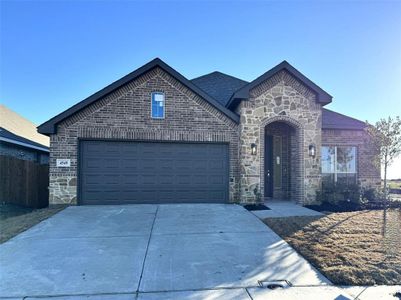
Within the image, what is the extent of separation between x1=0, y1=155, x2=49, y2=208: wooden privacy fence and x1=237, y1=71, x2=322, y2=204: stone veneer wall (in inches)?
347

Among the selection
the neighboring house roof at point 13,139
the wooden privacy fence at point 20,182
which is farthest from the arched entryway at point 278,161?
the neighboring house roof at point 13,139

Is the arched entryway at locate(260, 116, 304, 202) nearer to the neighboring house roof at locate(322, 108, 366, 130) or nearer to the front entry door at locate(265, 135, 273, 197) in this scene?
the front entry door at locate(265, 135, 273, 197)

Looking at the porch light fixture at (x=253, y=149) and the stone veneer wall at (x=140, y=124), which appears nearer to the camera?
the stone veneer wall at (x=140, y=124)

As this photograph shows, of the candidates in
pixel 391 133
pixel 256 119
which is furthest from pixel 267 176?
pixel 391 133

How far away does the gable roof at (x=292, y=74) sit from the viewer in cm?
1070

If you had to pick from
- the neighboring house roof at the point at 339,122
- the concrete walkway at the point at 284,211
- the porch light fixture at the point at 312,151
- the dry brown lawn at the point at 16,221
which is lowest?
the dry brown lawn at the point at 16,221

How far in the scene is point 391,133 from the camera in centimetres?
1057

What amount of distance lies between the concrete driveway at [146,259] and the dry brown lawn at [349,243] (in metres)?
0.33

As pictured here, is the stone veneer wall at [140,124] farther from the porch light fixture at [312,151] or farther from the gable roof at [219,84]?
the gable roof at [219,84]

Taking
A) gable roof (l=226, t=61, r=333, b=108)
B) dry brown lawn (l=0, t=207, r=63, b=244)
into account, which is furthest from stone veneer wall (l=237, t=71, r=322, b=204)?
dry brown lawn (l=0, t=207, r=63, b=244)

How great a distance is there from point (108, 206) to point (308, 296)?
8007 millimetres

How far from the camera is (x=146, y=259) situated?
201 inches

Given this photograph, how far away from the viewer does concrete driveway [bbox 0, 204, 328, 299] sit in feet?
13.4

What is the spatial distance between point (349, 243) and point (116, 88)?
9124 mm
